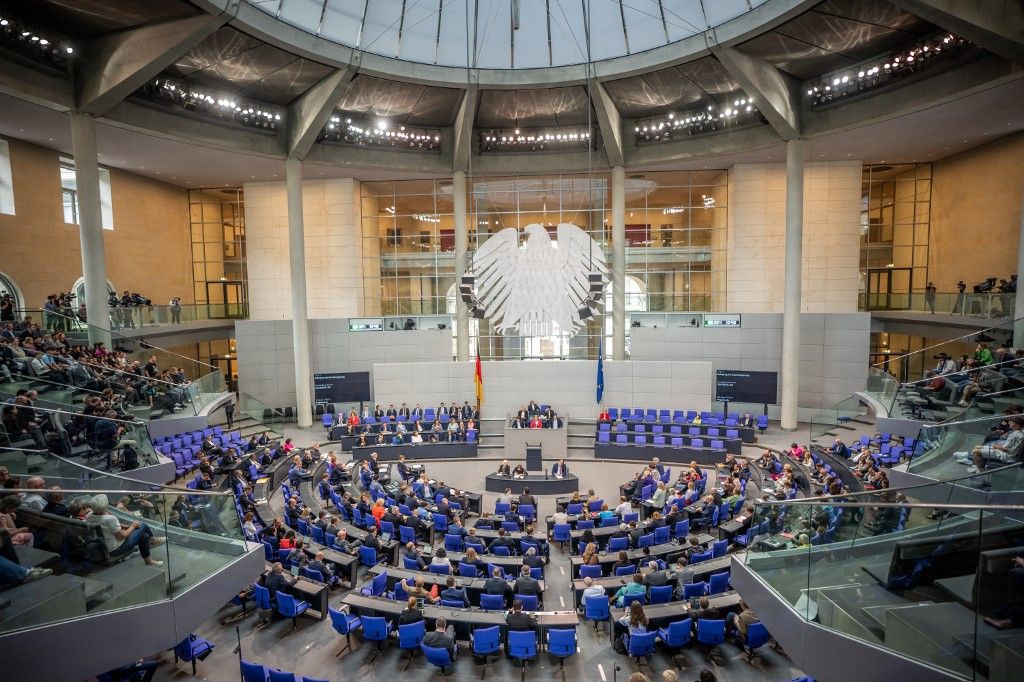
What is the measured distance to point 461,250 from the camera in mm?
23328

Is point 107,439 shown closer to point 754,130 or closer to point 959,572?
point 959,572

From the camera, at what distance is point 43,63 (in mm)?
15234

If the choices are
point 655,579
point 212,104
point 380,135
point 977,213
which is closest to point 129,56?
point 212,104

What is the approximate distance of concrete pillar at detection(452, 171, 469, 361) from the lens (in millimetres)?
23297

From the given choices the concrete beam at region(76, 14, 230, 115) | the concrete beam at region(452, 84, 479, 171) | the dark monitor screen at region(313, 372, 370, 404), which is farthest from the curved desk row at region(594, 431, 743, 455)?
the concrete beam at region(76, 14, 230, 115)

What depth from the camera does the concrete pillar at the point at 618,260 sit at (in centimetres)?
2355

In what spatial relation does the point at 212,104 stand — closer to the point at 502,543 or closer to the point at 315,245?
the point at 315,245

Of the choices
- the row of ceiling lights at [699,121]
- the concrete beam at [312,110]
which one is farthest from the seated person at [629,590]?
the concrete beam at [312,110]

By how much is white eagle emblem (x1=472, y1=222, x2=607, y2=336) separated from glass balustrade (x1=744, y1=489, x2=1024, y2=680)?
14.2 metres

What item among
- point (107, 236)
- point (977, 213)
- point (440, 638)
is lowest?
point (440, 638)

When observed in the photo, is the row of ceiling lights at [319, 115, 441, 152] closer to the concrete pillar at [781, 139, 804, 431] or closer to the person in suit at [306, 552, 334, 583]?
the concrete pillar at [781, 139, 804, 431]

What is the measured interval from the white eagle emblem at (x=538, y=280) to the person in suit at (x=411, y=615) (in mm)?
12931

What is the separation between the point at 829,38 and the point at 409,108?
1496cm

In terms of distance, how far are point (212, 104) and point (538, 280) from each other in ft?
43.2
